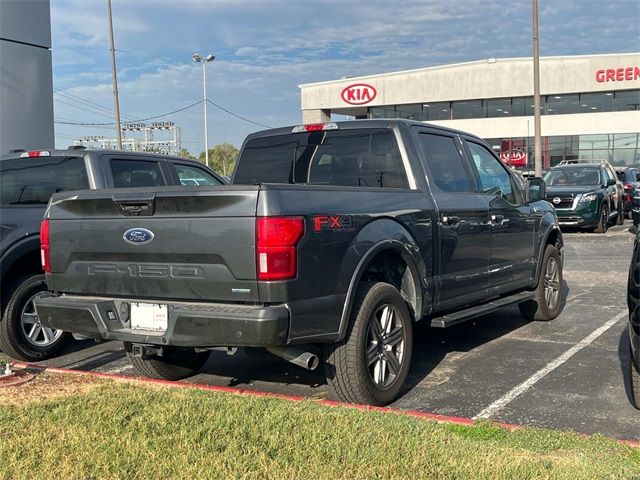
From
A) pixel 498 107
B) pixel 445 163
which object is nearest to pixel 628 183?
pixel 445 163

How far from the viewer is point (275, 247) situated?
12.6ft

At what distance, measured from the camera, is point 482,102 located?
46.7 m

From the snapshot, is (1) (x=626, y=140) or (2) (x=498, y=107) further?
(2) (x=498, y=107)

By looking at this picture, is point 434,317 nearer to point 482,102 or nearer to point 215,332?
point 215,332

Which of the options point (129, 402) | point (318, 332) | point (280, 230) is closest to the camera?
point (280, 230)

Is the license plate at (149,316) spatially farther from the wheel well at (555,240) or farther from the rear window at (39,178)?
the wheel well at (555,240)

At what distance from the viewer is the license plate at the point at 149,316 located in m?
4.24

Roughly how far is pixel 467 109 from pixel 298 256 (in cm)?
4537

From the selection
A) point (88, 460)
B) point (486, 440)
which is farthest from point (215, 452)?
point (486, 440)

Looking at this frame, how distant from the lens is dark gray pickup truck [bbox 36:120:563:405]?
394 cm

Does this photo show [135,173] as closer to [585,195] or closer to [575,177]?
[585,195]

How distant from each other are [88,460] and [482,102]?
151 ft

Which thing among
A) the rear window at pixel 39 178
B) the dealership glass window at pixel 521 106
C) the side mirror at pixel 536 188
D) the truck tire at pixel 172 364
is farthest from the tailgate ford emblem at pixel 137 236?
the dealership glass window at pixel 521 106

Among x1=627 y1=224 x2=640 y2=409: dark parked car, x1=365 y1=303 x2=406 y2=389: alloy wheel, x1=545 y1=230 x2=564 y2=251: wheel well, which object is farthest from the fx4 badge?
x1=545 y1=230 x2=564 y2=251: wheel well
